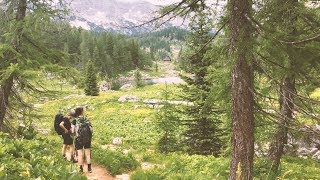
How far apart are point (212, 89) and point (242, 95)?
1.87m

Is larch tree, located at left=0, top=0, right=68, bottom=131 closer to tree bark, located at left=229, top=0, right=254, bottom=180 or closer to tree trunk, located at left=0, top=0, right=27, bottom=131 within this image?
tree trunk, located at left=0, top=0, right=27, bottom=131

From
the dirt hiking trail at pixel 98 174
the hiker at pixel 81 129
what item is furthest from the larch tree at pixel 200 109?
the hiker at pixel 81 129

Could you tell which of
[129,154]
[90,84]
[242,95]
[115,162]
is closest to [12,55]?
[115,162]

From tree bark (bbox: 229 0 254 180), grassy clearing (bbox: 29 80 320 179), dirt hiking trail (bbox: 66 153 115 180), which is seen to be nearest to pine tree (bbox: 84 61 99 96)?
grassy clearing (bbox: 29 80 320 179)

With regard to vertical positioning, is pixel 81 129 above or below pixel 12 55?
below

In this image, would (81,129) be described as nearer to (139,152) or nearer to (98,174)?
(98,174)

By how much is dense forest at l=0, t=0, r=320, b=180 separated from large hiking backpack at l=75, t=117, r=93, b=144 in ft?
3.02

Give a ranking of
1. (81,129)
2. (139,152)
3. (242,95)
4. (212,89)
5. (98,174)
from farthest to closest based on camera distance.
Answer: (139,152) → (98,174) → (81,129) → (212,89) → (242,95)

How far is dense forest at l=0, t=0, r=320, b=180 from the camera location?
6.60 metres

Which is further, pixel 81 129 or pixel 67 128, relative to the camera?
pixel 67 128

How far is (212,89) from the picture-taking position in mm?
8727

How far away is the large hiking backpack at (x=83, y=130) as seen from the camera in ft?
36.4

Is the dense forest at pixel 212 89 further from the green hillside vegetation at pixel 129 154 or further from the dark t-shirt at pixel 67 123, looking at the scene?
the dark t-shirt at pixel 67 123

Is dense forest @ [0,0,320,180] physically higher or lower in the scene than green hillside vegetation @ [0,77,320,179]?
higher
